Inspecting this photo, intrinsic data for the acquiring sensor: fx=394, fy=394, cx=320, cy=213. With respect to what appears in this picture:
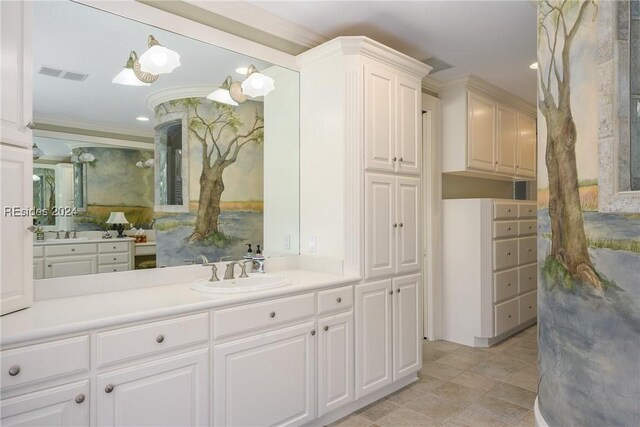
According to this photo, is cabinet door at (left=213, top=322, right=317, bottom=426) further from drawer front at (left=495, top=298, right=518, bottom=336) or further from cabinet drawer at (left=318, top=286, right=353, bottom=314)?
drawer front at (left=495, top=298, right=518, bottom=336)

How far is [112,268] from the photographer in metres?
2.11

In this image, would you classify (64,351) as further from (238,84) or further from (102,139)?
(238,84)

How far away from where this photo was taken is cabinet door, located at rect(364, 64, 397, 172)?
266 centimetres

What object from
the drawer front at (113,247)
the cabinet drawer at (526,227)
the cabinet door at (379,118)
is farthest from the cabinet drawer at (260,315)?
the cabinet drawer at (526,227)

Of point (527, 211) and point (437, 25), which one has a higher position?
point (437, 25)

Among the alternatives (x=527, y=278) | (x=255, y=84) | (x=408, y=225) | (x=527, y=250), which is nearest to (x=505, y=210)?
(x=527, y=250)

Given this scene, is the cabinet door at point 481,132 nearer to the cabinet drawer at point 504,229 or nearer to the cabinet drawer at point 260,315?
the cabinet drawer at point 504,229

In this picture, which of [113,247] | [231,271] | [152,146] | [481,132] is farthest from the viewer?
[481,132]

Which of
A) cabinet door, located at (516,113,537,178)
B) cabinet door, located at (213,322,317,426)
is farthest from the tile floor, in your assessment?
cabinet door, located at (516,113,537,178)

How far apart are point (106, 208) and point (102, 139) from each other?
39 centimetres

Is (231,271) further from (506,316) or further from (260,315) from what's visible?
(506,316)

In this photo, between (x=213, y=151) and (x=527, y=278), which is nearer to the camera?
(x=213, y=151)

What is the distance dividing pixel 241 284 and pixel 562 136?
1958mm

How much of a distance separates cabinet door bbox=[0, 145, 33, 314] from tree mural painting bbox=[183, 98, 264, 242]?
88cm
